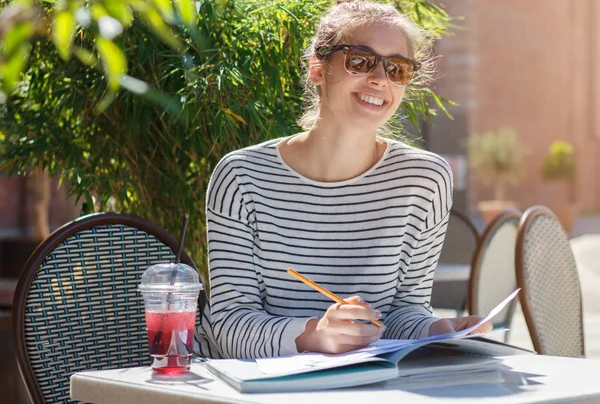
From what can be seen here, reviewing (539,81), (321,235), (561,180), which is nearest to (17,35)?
(321,235)

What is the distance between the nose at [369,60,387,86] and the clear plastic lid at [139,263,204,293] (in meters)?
0.53

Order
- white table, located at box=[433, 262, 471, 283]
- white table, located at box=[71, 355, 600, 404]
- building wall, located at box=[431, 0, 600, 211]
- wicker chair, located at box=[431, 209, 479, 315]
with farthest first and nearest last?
building wall, located at box=[431, 0, 600, 211]
white table, located at box=[433, 262, 471, 283]
wicker chair, located at box=[431, 209, 479, 315]
white table, located at box=[71, 355, 600, 404]

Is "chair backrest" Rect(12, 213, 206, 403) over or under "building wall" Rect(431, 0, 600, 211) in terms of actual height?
under

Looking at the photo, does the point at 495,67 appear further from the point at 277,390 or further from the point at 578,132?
the point at 277,390

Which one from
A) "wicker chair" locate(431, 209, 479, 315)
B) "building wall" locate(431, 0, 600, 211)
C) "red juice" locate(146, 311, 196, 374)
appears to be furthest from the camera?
"building wall" locate(431, 0, 600, 211)

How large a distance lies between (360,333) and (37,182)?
284 inches

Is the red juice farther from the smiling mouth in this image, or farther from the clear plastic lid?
the smiling mouth

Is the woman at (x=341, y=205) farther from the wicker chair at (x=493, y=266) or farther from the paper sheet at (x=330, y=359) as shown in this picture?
the wicker chair at (x=493, y=266)

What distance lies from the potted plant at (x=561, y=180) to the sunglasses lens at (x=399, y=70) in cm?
681

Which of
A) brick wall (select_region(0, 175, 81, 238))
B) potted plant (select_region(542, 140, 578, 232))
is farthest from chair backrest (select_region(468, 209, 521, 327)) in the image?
brick wall (select_region(0, 175, 81, 238))

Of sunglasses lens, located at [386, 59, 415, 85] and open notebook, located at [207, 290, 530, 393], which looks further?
sunglasses lens, located at [386, 59, 415, 85]

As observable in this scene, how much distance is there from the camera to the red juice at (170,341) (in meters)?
1.31

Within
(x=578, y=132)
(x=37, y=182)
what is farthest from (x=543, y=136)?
(x=37, y=182)

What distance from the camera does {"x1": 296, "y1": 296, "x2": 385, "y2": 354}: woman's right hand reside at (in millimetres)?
1341
